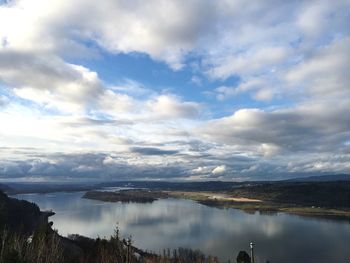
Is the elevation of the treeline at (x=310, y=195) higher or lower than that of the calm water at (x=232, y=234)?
higher

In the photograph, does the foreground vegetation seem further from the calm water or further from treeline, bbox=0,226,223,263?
the calm water

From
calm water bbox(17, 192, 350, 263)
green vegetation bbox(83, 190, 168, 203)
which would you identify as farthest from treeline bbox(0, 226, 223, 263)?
green vegetation bbox(83, 190, 168, 203)

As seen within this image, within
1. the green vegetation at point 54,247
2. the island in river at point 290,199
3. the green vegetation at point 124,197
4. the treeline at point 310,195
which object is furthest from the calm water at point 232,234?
the green vegetation at point 124,197

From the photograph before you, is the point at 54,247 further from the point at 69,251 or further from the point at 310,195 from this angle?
the point at 310,195

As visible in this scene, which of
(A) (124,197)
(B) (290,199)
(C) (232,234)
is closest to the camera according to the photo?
(C) (232,234)

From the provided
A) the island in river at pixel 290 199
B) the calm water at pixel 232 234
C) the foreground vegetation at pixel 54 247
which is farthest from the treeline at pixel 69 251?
the island in river at pixel 290 199

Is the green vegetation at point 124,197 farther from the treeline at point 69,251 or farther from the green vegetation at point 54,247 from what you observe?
the treeline at point 69,251

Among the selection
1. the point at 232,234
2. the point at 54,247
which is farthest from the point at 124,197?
the point at 54,247

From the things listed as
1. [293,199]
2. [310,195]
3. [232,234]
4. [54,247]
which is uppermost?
[310,195]

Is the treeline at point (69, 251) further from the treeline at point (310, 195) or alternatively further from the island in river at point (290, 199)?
the treeline at point (310, 195)

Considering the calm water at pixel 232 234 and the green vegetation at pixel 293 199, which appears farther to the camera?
the green vegetation at pixel 293 199

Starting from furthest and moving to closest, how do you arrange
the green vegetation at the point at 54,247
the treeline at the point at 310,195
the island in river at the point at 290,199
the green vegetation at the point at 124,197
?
the green vegetation at the point at 124,197 < the treeline at the point at 310,195 < the island in river at the point at 290,199 < the green vegetation at the point at 54,247

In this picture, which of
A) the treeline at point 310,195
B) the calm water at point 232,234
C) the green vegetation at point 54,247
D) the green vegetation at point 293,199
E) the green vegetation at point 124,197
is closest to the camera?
the green vegetation at point 54,247
